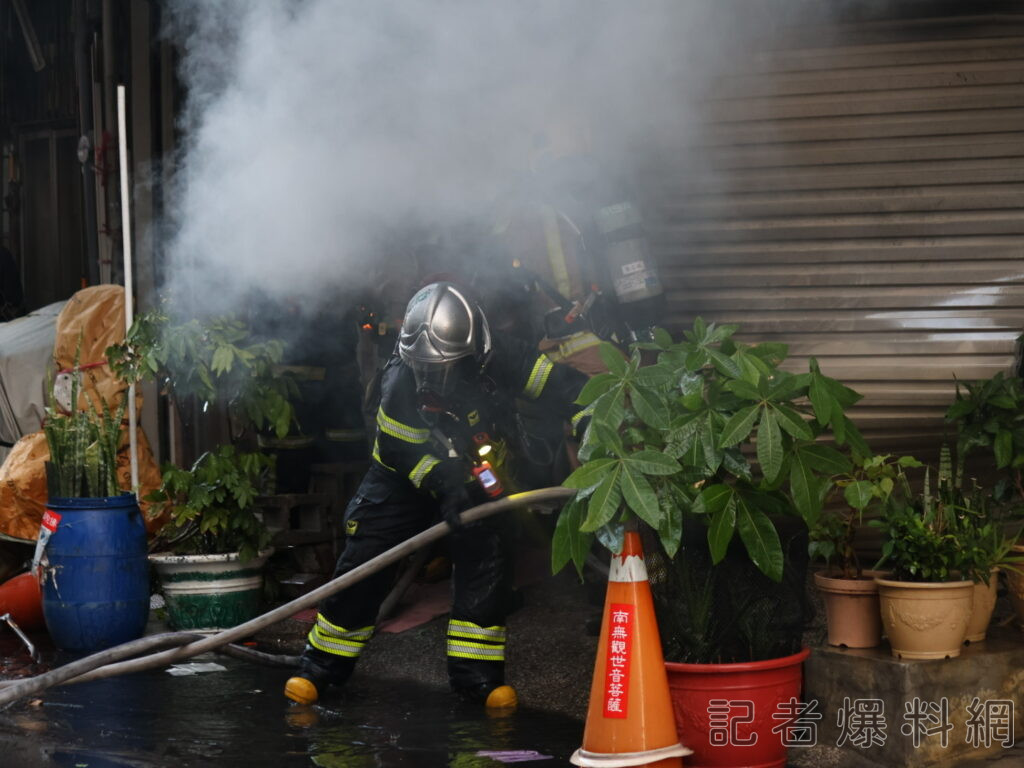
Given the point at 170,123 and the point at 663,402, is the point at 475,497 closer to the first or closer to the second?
the point at 663,402

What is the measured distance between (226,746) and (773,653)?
2.26 metres

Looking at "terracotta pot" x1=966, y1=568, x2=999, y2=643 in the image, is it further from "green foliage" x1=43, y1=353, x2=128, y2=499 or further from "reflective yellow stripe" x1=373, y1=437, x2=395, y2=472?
"green foliage" x1=43, y1=353, x2=128, y2=499

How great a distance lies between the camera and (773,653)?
4.59 meters

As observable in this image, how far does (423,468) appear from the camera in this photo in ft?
18.6

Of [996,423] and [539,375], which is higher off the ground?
[539,375]

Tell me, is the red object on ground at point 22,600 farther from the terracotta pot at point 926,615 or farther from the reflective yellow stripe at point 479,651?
the terracotta pot at point 926,615

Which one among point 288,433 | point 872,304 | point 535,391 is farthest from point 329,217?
point 872,304

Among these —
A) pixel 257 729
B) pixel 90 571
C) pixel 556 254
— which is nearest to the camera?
pixel 257 729

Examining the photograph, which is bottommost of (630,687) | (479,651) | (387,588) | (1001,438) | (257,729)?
(257,729)

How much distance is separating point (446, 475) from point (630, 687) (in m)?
1.60

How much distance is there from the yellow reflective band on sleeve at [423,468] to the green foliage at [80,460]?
2.43 meters

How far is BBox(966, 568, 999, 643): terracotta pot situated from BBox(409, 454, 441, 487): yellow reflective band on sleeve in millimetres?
2320

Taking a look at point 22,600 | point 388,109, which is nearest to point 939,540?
point 388,109

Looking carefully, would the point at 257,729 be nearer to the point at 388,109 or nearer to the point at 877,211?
the point at 388,109
